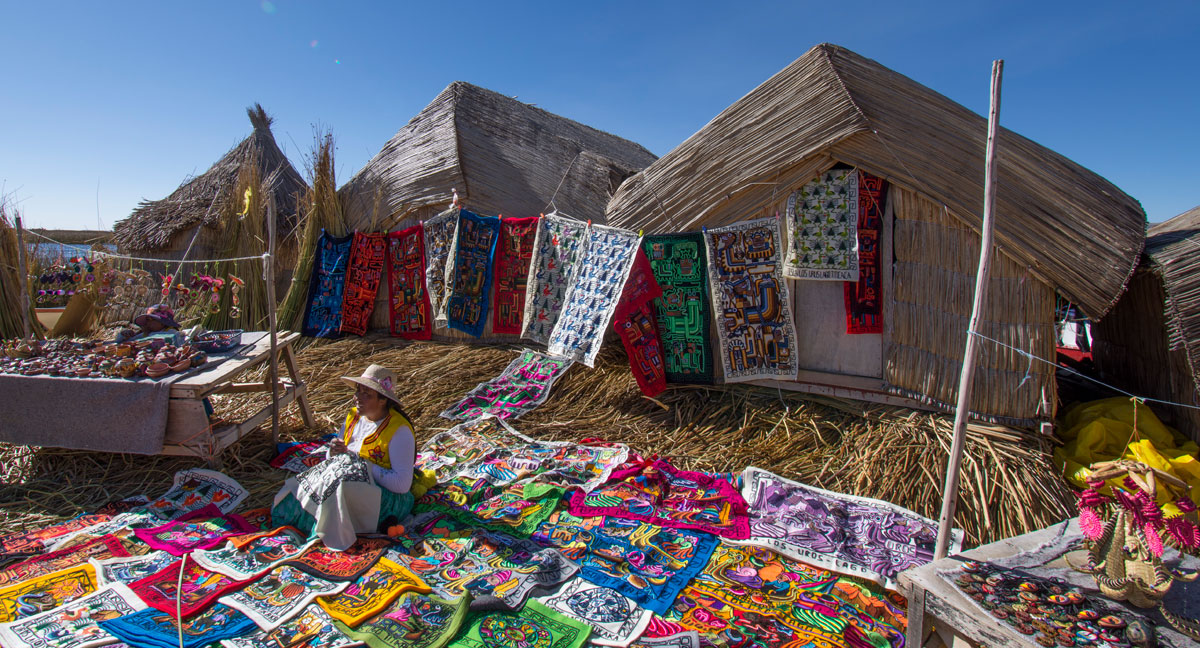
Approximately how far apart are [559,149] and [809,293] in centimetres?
505

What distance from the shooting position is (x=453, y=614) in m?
2.49

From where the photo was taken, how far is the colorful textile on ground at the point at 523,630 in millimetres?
2342

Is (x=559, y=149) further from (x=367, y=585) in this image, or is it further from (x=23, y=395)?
(x=367, y=585)

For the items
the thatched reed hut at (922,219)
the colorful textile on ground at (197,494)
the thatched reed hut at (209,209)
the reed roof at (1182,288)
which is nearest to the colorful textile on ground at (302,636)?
the colorful textile on ground at (197,494)

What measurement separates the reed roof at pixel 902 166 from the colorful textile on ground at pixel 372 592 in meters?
3.32

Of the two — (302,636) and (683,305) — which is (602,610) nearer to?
(302,636)

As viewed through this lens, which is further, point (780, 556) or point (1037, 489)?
point (1037, 489)

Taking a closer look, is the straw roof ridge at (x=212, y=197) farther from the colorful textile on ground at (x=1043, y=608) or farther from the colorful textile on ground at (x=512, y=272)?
the colorful textile on ground at (x=1043, y=608)

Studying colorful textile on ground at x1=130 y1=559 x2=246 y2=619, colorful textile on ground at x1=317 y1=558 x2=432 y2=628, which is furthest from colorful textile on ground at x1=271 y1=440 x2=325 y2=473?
colorful textile on ground at x1=317 y1=558 x2=432 y2=628

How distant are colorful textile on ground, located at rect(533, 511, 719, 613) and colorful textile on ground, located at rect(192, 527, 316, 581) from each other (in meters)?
1.23

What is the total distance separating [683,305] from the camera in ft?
16.1

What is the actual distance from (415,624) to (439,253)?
14.2ft

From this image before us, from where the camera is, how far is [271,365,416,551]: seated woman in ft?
9.92

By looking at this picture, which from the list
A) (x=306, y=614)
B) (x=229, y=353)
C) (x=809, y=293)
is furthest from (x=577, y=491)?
(x=229, y=353)
